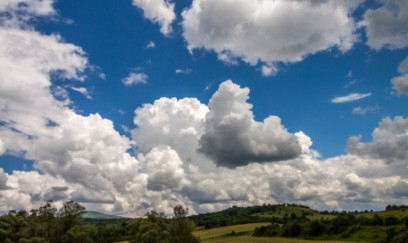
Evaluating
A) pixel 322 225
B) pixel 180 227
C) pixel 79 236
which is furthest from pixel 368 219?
pixel 79 236

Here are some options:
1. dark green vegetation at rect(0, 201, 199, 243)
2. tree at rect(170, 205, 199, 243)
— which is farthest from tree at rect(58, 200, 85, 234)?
tree at rect(170, 205, 199, 243)

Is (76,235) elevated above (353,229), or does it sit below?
above

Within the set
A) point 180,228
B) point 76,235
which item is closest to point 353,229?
point 180,228

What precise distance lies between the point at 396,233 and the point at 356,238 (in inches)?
717

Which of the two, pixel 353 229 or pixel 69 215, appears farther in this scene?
pixel 353 229

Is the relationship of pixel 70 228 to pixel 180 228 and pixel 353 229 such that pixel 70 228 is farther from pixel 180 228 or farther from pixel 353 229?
pixel 353 229

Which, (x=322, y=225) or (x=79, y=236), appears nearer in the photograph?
(x=79, y=236)

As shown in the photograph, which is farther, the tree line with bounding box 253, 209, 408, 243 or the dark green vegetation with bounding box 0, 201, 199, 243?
the tree line with bounding box 253, 209, 408, 243

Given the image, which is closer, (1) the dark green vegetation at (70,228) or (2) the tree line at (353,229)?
(1) the dark green vegetation at (70,228)

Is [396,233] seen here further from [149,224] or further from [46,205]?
[46,205]

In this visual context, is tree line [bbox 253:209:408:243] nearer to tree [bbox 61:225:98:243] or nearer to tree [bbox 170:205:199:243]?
tree [bbox 170:205:199:243]

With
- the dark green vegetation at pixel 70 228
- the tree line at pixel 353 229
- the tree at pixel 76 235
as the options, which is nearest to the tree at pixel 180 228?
the dark green vegetation at pixel 70 228

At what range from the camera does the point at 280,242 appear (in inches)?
6388

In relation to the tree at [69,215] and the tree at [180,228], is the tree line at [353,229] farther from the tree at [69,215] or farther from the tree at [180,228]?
the tree at [69,215]
